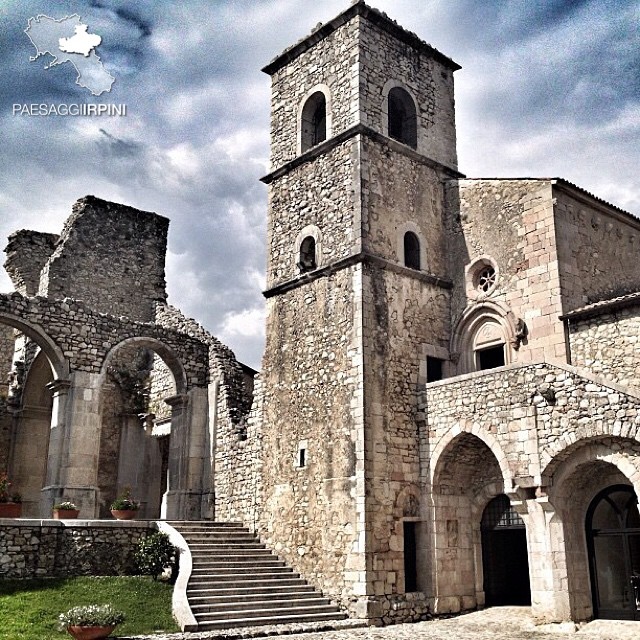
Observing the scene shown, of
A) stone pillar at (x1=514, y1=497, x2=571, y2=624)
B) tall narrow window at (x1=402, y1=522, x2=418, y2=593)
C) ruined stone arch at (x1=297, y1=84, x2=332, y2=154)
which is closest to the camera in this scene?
stone pillar at (x1=514, y1=497, x2=571, y2=624)

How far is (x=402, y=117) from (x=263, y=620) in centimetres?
1209

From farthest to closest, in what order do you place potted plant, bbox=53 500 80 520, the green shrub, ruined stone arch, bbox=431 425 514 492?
potted plant, bbox=53 500 80 520 → the green shrub → ruined stone arch, bbox=431 425 514 492

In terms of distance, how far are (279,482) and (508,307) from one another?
6.30 m

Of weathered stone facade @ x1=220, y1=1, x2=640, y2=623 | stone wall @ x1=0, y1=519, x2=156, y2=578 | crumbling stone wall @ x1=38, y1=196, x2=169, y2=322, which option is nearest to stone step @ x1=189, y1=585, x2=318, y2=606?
weathered stone facade @ x1=220, y1=1, x2=640, y2=623

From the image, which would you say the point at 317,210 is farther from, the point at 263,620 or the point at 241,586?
the point at 263,620

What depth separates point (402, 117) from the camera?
754 inches

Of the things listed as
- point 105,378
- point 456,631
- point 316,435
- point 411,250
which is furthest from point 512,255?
point 105,378

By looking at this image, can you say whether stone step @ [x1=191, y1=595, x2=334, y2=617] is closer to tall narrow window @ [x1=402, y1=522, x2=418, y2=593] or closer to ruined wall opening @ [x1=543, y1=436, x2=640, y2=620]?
tall narrow window @ [x1=402, y1=522, x2=418, y2=593]

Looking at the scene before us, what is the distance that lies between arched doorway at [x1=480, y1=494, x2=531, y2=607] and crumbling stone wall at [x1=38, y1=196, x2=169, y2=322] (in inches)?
552

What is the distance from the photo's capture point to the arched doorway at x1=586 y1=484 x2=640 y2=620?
13812mm

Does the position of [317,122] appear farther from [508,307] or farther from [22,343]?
[22,343]

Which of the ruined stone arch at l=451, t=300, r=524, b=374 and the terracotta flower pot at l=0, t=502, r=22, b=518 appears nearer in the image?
the terracotta flower pot at l=0, t=502, r=22, b=518

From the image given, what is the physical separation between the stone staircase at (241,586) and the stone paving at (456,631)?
0.58m

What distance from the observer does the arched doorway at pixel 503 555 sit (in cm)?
1598
